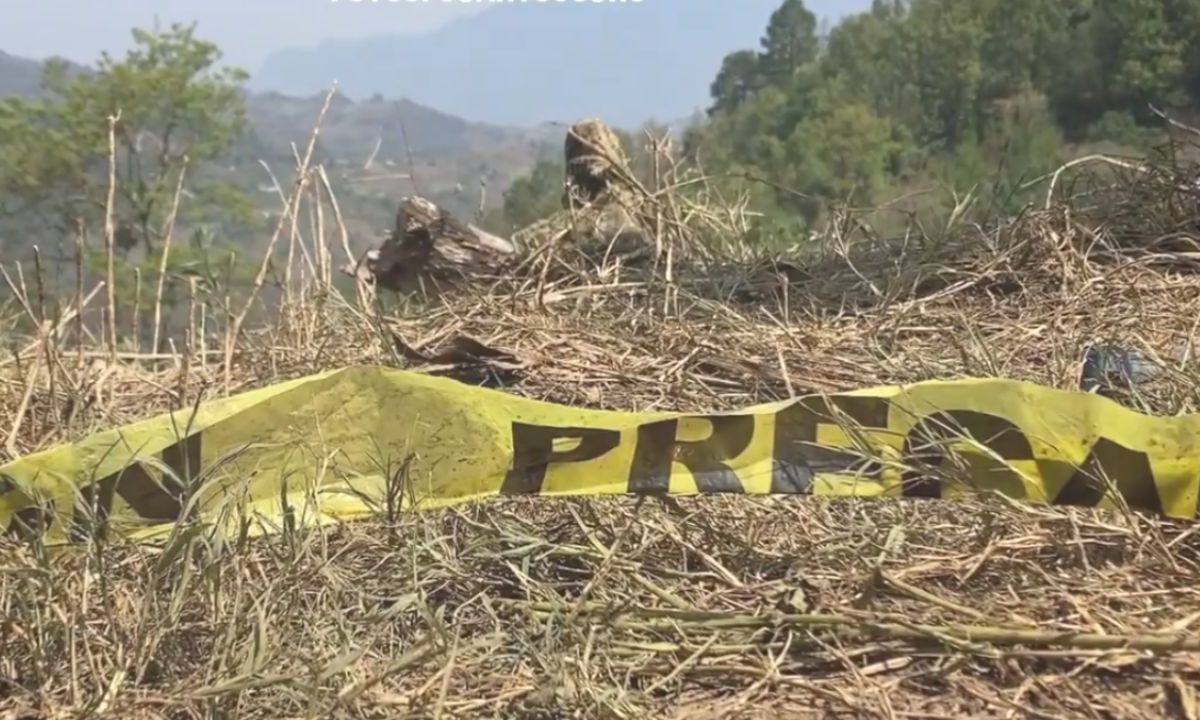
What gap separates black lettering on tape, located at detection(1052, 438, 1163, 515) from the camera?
1593mm

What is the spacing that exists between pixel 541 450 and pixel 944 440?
0.63 m

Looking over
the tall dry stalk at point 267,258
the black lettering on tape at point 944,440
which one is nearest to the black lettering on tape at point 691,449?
the black lettering on tape at point 944,440

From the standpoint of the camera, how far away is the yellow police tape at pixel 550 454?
1619 millimetres

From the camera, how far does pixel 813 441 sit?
174cm

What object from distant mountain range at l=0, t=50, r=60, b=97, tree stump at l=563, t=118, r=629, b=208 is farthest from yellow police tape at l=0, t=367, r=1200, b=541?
distant mountain range at l=0, t=50, r=60, b=97

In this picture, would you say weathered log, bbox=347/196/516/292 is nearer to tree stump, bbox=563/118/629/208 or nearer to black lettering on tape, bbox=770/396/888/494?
tree stump, bbox=563/118/629/208

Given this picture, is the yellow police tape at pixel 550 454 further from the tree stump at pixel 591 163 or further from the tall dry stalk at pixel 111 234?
the tree stump at pixel 591 163

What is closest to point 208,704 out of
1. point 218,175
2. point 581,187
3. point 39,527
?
point 39,527

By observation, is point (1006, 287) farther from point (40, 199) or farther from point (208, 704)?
point (40, 199)

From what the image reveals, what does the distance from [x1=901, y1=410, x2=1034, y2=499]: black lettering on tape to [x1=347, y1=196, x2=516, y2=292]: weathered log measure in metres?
2.59

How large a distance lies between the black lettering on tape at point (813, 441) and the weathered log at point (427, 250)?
2474 mm

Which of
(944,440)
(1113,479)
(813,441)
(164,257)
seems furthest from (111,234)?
(1113,479)

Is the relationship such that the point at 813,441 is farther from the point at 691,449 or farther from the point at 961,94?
the point at 961,94

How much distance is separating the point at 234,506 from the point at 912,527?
1.00 meters
